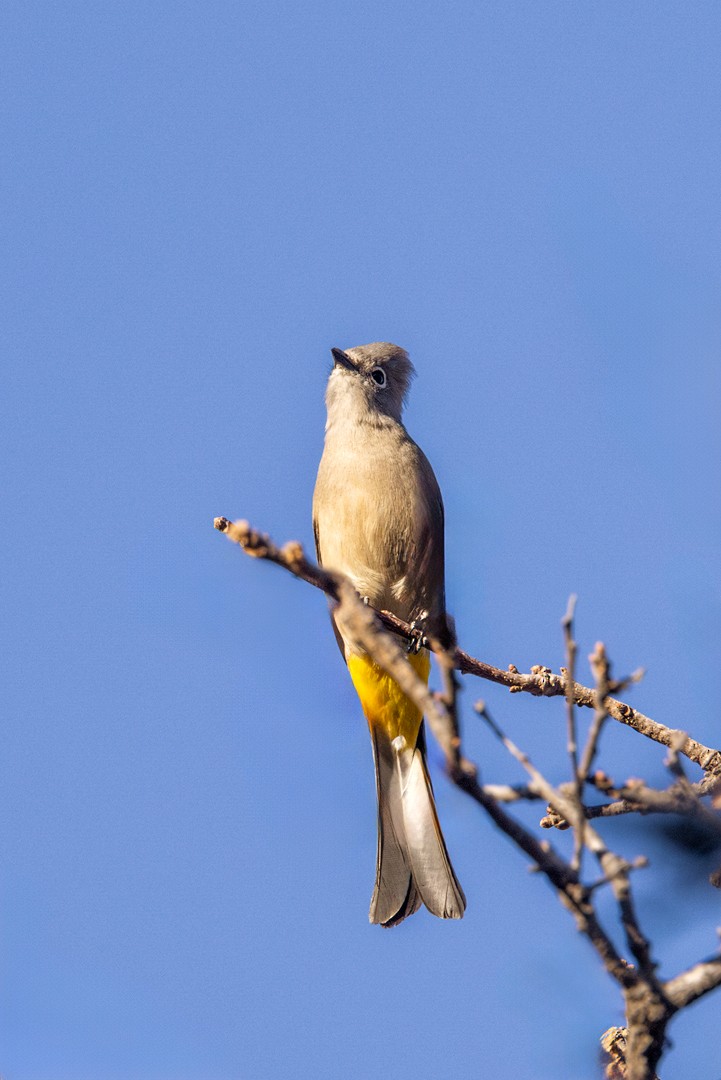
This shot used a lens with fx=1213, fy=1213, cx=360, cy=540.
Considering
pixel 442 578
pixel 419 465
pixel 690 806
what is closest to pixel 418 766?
pixel 442 578

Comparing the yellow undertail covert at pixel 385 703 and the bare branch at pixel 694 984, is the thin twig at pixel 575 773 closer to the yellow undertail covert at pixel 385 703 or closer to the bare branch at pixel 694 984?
the bare branch at pixel 694 984

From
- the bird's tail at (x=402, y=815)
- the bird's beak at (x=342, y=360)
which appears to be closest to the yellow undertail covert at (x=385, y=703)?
the bird's tail at (x=402, y=815)

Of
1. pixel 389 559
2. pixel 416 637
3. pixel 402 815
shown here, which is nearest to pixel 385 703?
pixel 402 815

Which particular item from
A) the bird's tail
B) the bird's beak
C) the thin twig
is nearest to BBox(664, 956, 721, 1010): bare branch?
the thin twig

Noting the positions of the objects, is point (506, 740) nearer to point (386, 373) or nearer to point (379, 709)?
point (379, 709)

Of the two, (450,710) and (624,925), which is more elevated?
(450,710)

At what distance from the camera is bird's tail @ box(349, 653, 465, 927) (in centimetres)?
588

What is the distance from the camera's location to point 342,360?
7.73 m

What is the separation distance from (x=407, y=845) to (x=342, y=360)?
310 cm

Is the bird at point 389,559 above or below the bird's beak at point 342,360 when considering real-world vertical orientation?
below

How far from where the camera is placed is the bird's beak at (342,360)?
25.2ft

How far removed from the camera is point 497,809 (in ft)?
7.79

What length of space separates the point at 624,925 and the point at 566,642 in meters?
0.58

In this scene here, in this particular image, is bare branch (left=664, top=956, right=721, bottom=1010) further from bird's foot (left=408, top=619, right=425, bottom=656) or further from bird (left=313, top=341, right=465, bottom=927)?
bird (left=313, top=341, right=465, bottom=927)
